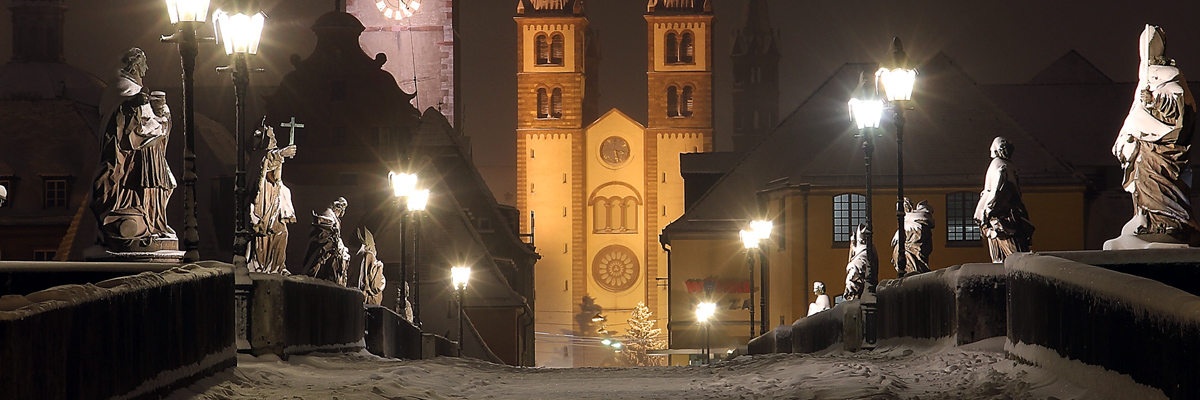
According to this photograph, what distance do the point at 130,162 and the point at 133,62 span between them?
115 centimetres

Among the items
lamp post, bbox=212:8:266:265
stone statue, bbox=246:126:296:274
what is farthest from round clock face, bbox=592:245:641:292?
lamp post, bbox=212:8:266:265

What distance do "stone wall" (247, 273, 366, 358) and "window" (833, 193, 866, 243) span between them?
3500 cm

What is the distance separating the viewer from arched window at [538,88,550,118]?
116 meters

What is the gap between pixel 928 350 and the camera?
16500 mm

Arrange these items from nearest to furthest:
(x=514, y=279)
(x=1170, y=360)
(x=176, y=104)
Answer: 1. (x=1170, y=360)
2. (x=176, y=104)
3. (x=514, y=279)

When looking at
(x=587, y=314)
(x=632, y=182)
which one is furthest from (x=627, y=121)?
(x=587, y=314)

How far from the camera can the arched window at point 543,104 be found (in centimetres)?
11619

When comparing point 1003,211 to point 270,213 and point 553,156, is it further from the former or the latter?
point 553,156

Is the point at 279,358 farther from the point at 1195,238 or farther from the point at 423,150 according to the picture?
the point at 423,150

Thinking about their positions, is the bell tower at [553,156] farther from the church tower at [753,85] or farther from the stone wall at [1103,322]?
the stone wall at [1103,322]

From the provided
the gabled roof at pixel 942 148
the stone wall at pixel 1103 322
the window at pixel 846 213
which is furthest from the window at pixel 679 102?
the stone wall at pixel 1103 322

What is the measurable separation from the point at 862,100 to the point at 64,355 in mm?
18141

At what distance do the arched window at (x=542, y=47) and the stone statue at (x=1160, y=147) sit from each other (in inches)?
4048

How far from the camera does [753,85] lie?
12925 centimetres
